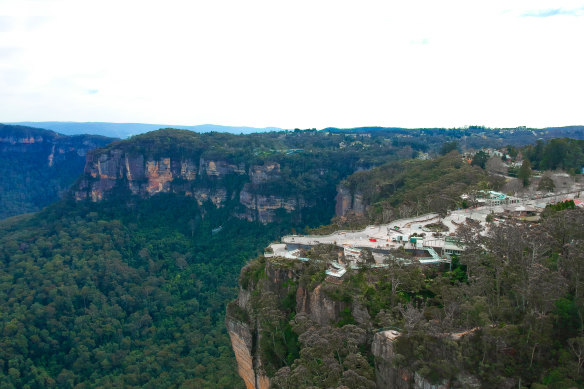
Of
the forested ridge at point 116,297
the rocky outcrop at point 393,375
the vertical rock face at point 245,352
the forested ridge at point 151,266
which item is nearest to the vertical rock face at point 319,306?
the forested ridge at point 151,266

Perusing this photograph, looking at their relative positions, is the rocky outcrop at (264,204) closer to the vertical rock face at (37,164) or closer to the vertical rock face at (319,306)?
the vertical rock face at (319,306)

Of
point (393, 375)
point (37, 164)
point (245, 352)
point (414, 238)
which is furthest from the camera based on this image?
point (37, 164)

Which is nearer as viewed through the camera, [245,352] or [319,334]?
[319,334]

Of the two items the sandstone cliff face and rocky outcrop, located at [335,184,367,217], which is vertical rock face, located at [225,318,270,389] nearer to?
rocky outcrop, located at [335,184,367,217]

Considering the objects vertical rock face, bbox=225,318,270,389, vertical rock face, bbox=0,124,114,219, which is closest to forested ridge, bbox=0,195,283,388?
vertical rock face, bbox=225,318,270,389

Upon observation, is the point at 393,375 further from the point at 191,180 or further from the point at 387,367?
the point at 191,180

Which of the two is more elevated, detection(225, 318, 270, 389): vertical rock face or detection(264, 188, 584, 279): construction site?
detection(264, 188, 584, 279): construction site

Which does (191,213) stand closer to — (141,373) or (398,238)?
(141,373)

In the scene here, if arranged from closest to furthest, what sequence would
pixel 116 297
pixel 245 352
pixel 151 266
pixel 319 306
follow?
pixel 319 306 → pixel 245 352 → pixel 116 297 → pixel 151 266

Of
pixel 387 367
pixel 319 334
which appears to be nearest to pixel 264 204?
pixel 319 334

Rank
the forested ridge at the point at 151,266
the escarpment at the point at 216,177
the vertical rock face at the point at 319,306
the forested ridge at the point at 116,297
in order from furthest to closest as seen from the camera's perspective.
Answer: the escarpment at the point at 216,177, the forested ridge at the point at 151,266, the forested ridge at the point at 116,297, the vertical rock face at the point at 319,306
